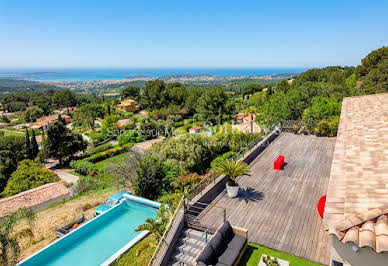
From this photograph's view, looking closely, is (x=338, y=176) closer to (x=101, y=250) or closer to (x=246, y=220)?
(x=246, y=220)

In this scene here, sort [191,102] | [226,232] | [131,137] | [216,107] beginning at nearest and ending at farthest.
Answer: [226,232] < [131,137] < [216,107] < [191,102]

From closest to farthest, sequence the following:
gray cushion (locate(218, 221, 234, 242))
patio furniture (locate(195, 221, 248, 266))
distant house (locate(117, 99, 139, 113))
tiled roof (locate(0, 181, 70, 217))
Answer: patio furniture (locate(195, 221, 248, 266)) < gray cushion (locate(218, 221, 234, 242)) < tiled roof (locate(0, 181, 70, 217)) < distant house (locate(117, 99, 139, 113))

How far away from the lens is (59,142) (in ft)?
111

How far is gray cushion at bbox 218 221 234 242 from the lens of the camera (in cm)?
717

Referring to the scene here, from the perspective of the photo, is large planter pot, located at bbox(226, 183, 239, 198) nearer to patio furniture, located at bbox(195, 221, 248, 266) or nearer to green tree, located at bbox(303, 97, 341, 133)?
patio furniture, located at bbox(195, 221, 248, 266)

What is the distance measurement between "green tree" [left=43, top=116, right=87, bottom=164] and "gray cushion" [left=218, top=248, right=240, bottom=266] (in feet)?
109

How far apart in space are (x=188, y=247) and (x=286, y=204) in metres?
4.36

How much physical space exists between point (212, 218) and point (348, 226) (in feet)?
17.8

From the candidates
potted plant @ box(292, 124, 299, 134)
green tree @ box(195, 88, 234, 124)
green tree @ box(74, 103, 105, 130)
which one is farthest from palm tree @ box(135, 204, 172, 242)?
green tree @ box(74, 103, 105, 130)

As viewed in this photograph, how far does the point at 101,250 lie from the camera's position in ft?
39.0

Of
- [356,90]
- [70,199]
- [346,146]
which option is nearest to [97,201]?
[70,199]

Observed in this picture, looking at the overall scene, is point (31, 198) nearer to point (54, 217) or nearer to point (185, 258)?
point (54, 217)

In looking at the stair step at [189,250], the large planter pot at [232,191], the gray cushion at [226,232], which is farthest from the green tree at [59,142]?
the gray cushion at [226,232]

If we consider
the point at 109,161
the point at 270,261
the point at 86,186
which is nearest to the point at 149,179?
the point at 86,186
